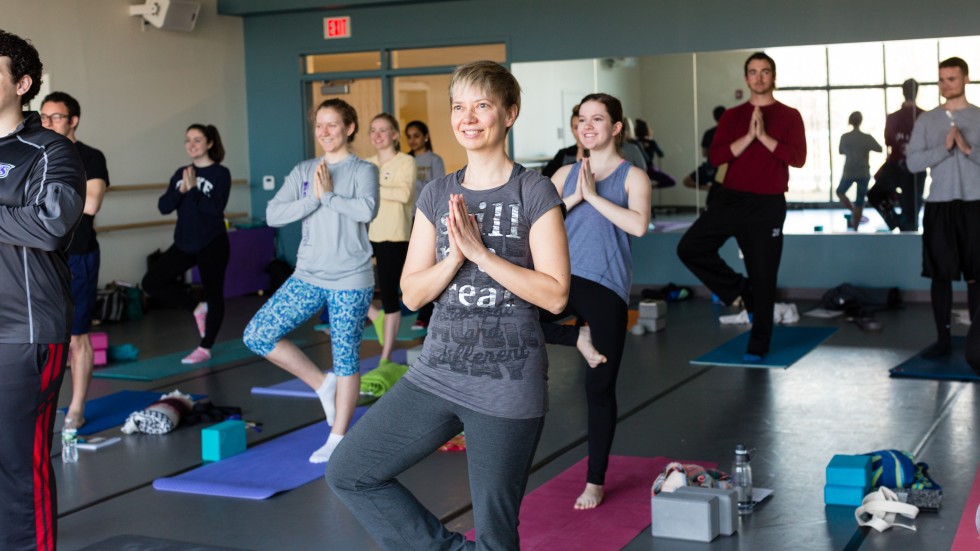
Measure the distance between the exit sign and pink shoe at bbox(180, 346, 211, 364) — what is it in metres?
4.77

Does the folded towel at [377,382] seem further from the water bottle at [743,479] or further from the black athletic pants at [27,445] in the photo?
the black athletic pants at [27,445]

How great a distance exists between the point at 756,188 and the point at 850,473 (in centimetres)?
289

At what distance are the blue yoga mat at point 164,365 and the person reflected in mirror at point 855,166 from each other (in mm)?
4877

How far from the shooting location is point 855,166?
31.7 ft

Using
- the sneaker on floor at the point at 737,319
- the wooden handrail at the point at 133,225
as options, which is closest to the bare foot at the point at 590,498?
the sneaker on floor at the point at 737,319

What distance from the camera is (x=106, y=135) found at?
10.1 metres

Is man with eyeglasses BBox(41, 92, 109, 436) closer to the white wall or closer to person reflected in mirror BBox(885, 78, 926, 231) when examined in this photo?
the white wall

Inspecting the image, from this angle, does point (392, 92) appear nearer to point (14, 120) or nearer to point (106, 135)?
point (106, 135)

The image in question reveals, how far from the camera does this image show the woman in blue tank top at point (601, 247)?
3.95 meters

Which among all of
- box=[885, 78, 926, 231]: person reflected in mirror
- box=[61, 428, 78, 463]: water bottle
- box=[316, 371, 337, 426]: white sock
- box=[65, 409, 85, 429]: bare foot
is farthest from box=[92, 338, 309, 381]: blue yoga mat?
box=[885, 78, 926, 231]: person reflected in mirror

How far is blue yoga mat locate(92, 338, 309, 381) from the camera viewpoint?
6992mm

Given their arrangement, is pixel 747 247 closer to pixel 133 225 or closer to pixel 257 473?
pixel 257 473

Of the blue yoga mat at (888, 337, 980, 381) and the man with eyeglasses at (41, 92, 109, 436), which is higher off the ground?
the man with eyeglasses at (41, 92, 109, 436)

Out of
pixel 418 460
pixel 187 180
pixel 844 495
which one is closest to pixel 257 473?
pixel 418 460
